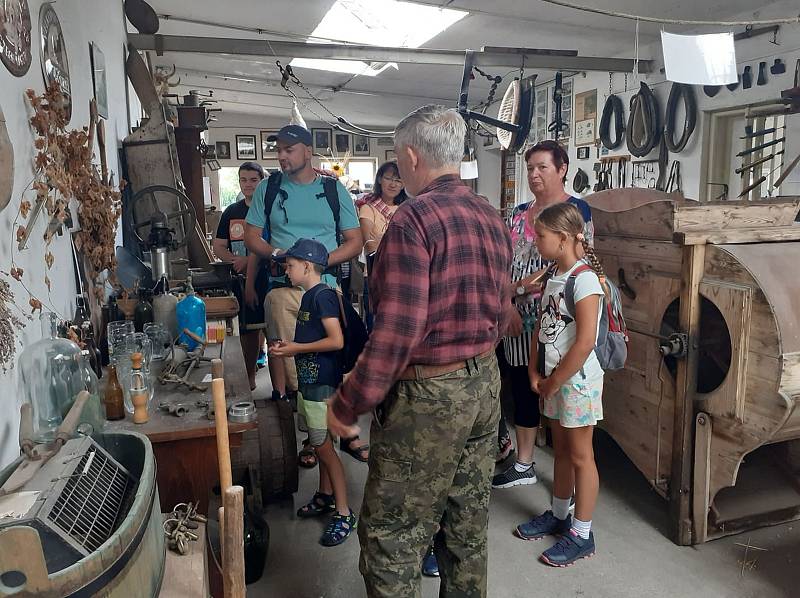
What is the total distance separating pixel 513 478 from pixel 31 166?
93.9 inches

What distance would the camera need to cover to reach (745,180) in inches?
214

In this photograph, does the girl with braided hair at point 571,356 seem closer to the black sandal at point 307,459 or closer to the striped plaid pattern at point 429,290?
the striped plaid pattern at point 429,290

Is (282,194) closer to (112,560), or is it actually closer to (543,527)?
(543,527)

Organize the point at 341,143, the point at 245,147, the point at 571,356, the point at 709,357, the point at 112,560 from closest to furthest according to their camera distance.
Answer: the point at 112,560 < the point at 571,356 < the point at 709,357 < the point at 245,147 < the point at 341,143

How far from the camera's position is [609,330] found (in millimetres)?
2396

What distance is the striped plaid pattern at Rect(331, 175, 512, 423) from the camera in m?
1.53

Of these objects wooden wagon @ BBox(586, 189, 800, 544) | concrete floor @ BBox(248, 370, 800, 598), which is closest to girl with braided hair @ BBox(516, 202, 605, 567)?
concrete floor @ BBox(248, 370, 800, 598)

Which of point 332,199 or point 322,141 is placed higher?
point 322,141

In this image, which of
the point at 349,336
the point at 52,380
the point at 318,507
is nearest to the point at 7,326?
the point at 52,380

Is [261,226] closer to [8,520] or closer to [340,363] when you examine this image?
[340,363]

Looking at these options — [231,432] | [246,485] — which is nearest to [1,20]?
[231,432]

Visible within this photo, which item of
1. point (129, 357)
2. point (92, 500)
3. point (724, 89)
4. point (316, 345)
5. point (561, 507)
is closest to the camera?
point (92, 500)

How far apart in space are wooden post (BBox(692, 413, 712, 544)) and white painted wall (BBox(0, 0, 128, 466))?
92.2 inches

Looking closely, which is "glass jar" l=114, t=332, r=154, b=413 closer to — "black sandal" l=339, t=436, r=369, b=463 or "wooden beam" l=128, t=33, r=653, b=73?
"black sandal" l=339, t=436, r=369, b=463
